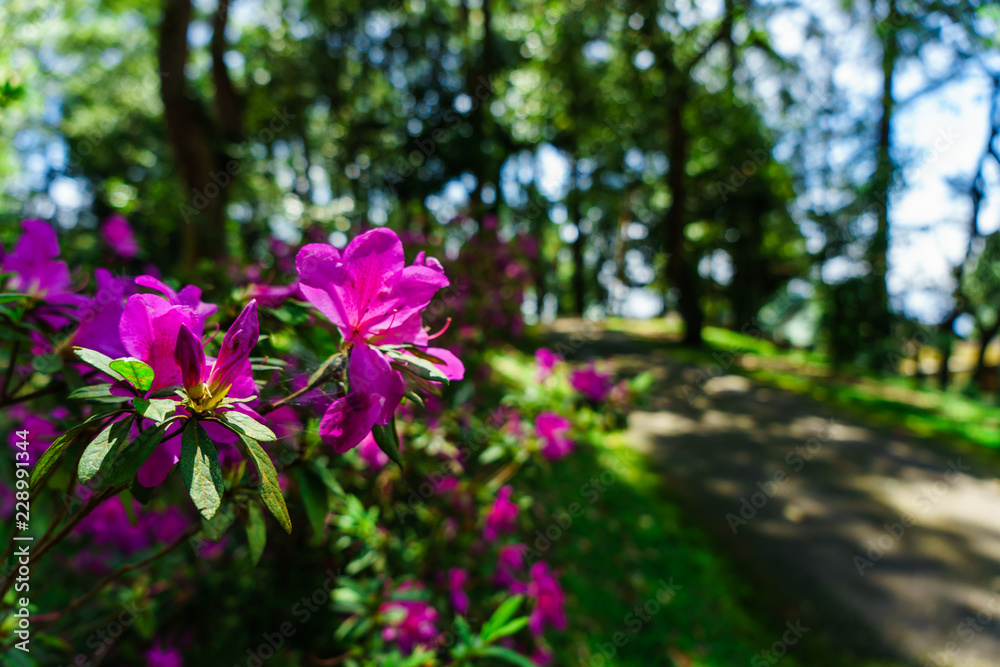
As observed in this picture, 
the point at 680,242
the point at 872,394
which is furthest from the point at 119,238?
the point at 680,242

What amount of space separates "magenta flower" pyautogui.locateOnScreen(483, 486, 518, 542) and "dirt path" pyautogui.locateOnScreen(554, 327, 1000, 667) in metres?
2.03

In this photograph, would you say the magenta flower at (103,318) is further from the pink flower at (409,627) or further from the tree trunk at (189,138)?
the tree trunk at (189,138)

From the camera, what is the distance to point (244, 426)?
0.54 m

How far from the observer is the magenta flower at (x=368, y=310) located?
59cm

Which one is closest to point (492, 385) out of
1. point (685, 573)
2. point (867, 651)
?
point (685, 573)

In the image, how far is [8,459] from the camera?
4.46 feet

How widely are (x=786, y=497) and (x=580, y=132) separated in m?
7.58

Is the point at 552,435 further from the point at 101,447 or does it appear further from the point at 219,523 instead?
the point at 101,447

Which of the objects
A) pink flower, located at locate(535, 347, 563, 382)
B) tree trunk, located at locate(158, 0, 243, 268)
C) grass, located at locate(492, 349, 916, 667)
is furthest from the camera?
tree trunk, located at locate(158, 0, 243, 268)

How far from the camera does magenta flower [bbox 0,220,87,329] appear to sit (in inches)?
34.5

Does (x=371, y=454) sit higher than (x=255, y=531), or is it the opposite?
(x=255, y=531)

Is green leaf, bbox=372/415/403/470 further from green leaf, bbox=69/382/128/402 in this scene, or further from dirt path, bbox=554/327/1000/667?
dirt path, bbox=554/327/1000/667

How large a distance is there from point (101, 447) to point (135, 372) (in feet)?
0.26

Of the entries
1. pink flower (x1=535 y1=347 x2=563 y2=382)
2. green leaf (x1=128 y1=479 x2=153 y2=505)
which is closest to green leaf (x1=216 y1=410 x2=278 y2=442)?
green leaf (x1=128 y1=479 x2=153 y2=505)
